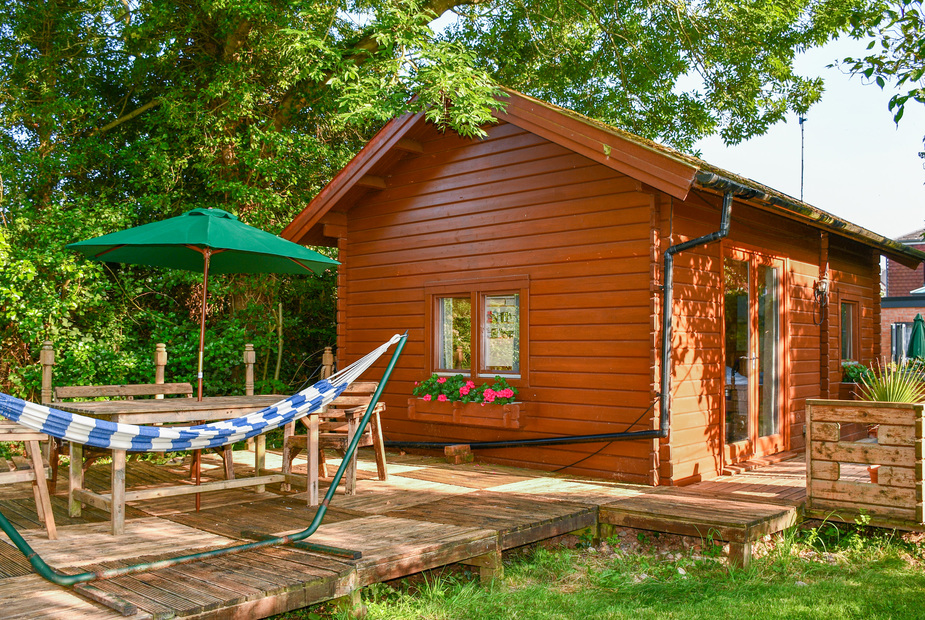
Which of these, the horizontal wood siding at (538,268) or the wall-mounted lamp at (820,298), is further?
the wall-mounted lamp at (820,298)

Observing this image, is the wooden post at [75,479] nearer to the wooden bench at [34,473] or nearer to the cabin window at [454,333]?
the wooden bench at [34,473]

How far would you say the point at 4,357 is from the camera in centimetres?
880

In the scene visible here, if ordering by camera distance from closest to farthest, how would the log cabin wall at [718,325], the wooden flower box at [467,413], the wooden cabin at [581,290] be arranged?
1. the wooden cabin at [581,290]
2. the log cabin wall at [718,325]
3. the wooden flower box at [467,413]

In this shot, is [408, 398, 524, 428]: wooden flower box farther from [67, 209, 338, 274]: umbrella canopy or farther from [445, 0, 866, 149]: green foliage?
[445, 0, 866, 149]: green foliage

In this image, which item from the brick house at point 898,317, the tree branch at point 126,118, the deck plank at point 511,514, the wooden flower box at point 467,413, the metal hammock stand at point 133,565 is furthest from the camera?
the brick house at point 898,317

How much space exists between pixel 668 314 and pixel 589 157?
4.67 ft

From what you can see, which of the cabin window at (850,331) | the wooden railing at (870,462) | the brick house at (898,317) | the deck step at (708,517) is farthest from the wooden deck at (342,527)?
the brick house at (898,317)

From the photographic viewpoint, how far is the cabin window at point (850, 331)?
9609 millimetres

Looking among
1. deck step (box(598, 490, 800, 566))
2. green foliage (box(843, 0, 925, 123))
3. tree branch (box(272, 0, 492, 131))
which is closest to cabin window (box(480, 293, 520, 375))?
deck step (box(598, 490, 800, 566))

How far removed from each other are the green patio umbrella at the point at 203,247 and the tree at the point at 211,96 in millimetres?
2016

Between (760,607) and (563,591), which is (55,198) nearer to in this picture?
(563,591)

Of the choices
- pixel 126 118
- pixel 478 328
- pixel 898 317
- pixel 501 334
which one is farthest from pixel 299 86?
pixel 898 317

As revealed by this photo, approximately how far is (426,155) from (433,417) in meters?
2.69

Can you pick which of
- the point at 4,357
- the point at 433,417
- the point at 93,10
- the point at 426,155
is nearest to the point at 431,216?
the point at 426,155
